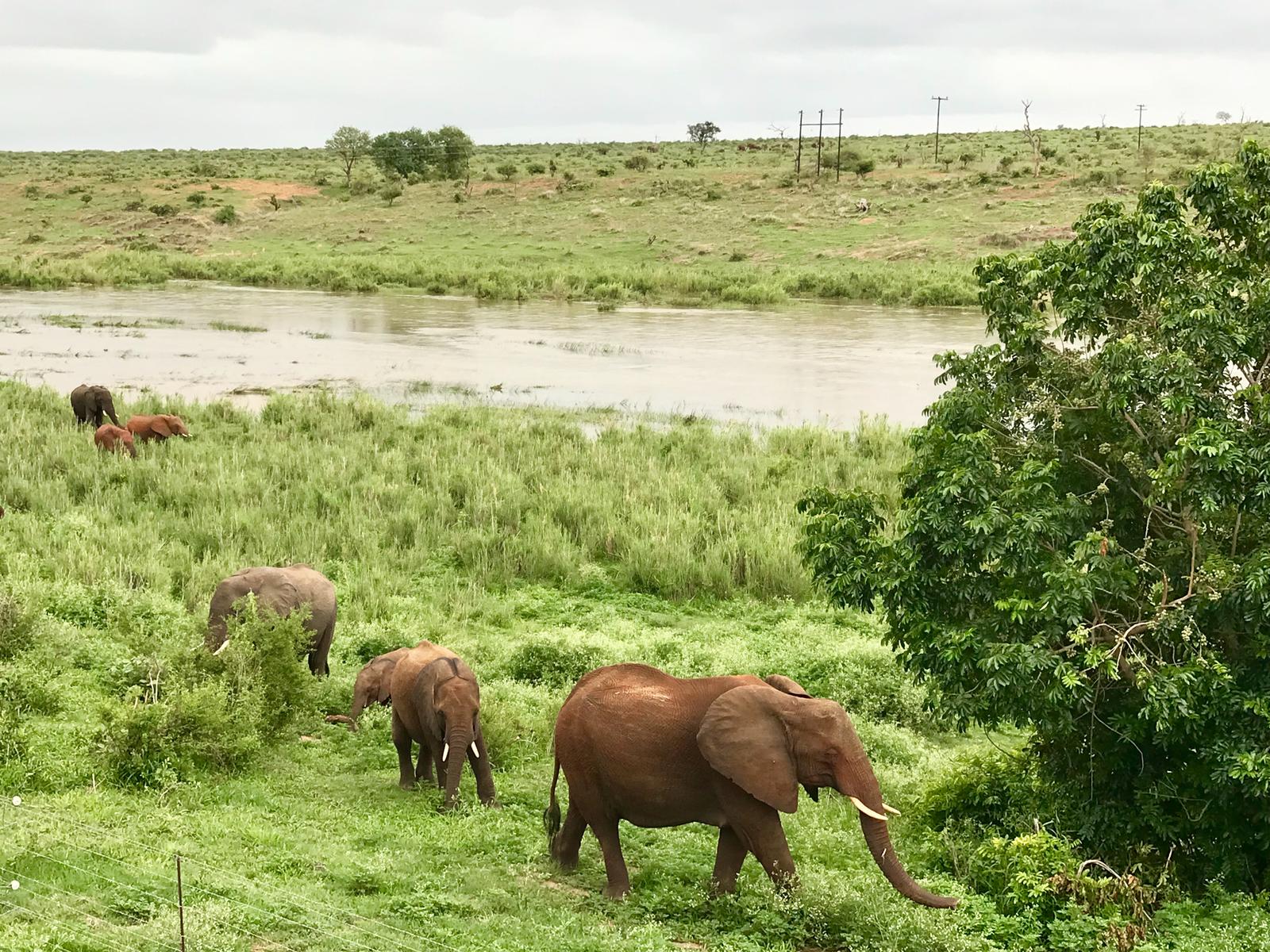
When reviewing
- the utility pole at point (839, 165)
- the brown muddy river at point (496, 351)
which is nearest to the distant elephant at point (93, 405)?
the brown muddy river at point (496, 351)

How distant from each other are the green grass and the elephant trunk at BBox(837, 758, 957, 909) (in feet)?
0.85

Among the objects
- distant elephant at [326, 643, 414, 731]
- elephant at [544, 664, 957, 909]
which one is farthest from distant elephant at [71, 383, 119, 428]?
elephant at [544, 664, 957, 909]

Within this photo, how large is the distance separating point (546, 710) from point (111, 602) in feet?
17.9

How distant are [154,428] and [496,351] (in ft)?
57.8

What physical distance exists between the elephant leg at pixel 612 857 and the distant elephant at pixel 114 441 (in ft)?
52.8

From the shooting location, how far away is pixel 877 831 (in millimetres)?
7621

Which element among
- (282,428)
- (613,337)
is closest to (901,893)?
(282,428)

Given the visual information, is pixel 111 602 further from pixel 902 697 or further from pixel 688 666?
pixel 902 697

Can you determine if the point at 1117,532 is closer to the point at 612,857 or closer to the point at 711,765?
the point at 711,765

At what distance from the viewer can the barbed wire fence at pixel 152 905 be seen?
670 centimetres

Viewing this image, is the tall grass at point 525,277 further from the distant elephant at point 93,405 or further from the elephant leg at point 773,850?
the elephant leg at point 773,850

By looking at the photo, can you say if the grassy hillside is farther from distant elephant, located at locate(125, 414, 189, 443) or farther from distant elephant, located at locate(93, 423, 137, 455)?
distant elephant, located at locate(93, 423, 137, 455)

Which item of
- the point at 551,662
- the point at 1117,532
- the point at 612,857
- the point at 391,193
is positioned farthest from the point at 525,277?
the point at 612,857

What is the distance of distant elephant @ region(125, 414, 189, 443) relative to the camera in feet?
76.0
